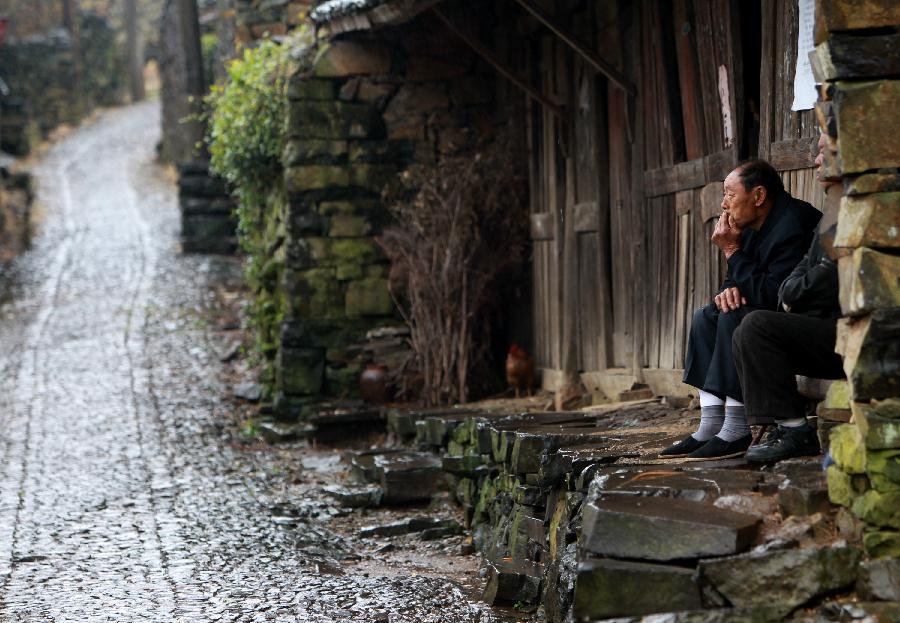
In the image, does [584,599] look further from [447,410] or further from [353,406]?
[353,406]

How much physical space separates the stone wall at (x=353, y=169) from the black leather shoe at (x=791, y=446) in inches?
236

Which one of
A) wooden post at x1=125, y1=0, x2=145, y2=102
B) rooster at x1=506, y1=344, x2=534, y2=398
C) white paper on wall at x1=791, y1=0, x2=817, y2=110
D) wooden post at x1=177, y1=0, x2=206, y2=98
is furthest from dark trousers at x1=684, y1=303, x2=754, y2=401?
wooden post at x1=125, y1=0, x2=145, y2=102

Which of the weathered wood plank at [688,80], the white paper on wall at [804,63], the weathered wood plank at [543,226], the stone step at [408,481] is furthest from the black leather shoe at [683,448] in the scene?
the weathered wood plank at [543,226]

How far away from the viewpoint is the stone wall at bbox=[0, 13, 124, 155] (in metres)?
26.0

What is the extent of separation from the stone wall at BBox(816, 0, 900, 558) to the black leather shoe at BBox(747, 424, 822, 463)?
25.5 inches

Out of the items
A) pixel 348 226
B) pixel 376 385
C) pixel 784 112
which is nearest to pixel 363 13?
pixel 348 226

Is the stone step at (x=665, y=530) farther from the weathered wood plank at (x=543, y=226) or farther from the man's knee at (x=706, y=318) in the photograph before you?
the weathered wood plank at (x=543, y=226)

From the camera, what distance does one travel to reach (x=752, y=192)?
211 inches

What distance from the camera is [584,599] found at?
4.09 meters

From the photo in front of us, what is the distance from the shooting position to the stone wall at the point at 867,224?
403cm

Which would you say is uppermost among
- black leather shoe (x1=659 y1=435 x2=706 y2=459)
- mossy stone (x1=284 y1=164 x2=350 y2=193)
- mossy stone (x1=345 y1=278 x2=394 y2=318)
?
mossy stone (x1=284 y1=164 x2=350 y2=193)

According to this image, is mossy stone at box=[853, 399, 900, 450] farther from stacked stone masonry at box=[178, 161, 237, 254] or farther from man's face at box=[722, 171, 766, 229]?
stacked stone masonry at box=[178, 161, 237, 254]

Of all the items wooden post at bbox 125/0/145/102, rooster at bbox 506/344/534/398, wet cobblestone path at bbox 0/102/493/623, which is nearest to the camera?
wet cobblestone path at bbox 0/102/493/623

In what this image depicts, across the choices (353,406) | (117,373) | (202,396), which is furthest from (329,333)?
(117,373)
